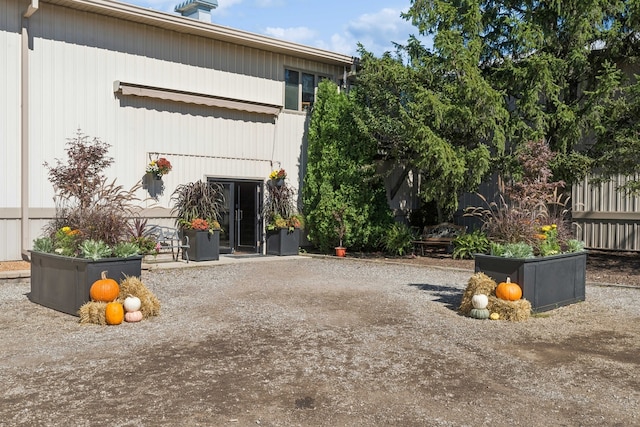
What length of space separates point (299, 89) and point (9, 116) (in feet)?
24.2

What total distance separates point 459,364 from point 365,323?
1.96 meters

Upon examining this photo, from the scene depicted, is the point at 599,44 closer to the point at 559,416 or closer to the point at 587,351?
the point at 587,351

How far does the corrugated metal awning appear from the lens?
42.6ft

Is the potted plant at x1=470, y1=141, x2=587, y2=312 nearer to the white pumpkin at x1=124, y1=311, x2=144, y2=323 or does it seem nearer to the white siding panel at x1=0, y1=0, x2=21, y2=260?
the white pumpkin at x1=124, y1=311, x2=144, y2=323

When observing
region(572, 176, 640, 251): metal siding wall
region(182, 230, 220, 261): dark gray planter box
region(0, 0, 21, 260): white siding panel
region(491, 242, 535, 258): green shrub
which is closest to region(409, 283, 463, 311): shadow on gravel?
region(491, 242, 535, 258): green shrub

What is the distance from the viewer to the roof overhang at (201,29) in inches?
486

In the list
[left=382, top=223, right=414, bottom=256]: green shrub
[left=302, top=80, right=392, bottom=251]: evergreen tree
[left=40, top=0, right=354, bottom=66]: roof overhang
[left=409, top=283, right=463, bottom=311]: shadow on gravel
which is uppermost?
[left=40, top=0, right=354, bottom=66]: roof overhang

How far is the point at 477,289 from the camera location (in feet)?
25.6

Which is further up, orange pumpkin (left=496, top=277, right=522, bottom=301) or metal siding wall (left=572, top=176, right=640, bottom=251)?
metal siding wall (left=572, top=176, right=640, bottom=251)

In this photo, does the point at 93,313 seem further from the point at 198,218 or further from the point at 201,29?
the point at 201,29

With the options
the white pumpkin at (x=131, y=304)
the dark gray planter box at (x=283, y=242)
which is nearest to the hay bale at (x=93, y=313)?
the white pumpkin at (x=131, y=304)

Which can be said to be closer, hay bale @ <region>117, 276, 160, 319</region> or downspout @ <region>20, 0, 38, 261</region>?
hay bale @ <region>117, 276, 160, 319</region>

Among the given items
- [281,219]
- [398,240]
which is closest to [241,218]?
[281,219]

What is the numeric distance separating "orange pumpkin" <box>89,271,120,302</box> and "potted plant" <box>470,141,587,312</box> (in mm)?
4877
